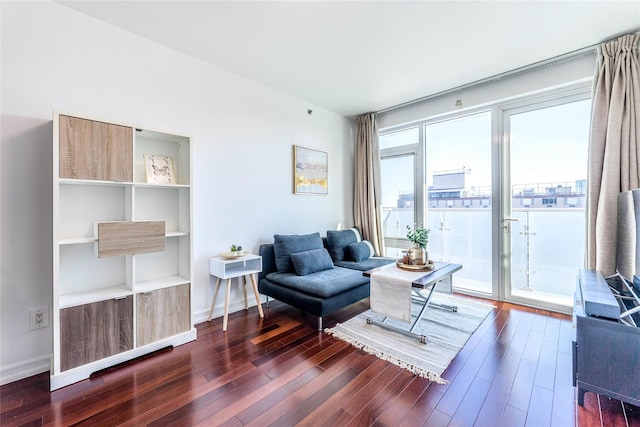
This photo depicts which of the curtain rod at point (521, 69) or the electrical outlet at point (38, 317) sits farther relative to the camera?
the curtain rod at point (521, 69)

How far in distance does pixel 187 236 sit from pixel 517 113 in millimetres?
3917

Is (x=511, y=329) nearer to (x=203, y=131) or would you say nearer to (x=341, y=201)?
(x=341, y=201)

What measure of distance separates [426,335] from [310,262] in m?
1.34

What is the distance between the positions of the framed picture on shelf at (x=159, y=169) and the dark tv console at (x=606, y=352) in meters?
3.14

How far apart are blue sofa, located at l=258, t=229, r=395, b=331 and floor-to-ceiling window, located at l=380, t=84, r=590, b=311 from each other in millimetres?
1175

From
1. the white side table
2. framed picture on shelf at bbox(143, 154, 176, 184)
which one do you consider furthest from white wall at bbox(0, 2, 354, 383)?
framed picture on shelf at bbox(143, 154, 176, 184)

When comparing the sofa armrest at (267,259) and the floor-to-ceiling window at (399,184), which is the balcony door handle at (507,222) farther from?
the sofa armrest at (267,259)

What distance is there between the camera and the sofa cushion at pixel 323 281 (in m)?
2.51

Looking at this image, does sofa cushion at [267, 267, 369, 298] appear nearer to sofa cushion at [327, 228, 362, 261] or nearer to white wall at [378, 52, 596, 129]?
sofa cushion at [327, 228, 362, 261]

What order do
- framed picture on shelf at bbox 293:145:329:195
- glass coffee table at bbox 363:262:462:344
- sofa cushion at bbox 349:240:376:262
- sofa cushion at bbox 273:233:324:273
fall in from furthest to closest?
1. framed picture on shelf at bbox 293:145:329:195
2. sofa cushion at bbox 349:240:376:262
3. sofa cushion at bbox 273:233:324:273
4. glass coffee table at bbox 363:262:462:344

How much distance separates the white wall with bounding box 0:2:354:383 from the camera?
6.01 feet

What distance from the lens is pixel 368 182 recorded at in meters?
4.26

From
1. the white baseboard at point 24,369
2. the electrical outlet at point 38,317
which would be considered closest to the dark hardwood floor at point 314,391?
the white baseboard at point 24,369

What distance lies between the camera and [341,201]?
446cm
